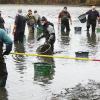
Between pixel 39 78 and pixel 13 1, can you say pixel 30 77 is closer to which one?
pixel 39 78

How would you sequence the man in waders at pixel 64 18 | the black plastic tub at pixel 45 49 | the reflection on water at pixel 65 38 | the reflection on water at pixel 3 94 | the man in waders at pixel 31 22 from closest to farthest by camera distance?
the reflection on water at pixel 3 94 → the black plastic tub at pixel 45 49 → the reflection on water at pixel 65 38 → the man in waders at pixel 31 22 → the man in waders at pixel 64 18

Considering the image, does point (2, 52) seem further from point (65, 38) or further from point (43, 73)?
point (65, 38)

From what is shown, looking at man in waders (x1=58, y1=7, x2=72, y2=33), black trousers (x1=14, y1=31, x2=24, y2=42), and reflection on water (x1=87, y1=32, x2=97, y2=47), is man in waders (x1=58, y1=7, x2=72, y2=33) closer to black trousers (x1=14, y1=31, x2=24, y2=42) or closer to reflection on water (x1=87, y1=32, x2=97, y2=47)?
reflection on water (x1=87, y1=32, x2=97, y2=47)

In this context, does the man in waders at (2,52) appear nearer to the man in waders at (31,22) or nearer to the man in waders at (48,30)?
the man in waders at (48,30)

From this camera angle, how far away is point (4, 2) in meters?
85.8

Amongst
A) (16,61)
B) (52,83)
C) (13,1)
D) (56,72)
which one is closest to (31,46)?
(16,61)

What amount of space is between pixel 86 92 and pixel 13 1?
7396cm

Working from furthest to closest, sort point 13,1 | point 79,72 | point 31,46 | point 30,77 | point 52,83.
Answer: point 13,1
point 31,46
point 79,72
point 30,77
point 52,83

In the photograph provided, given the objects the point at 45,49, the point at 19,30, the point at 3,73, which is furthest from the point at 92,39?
the point at 3,73

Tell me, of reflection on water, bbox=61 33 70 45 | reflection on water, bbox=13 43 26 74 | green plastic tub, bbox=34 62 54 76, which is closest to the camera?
green plastic tub, bbox=34 62 54 76

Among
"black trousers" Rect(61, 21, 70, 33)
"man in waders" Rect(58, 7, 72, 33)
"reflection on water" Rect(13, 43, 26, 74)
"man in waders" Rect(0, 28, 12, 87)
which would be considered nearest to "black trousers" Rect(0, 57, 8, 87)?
"man in waders" Rect(0, 28, 12, 87)

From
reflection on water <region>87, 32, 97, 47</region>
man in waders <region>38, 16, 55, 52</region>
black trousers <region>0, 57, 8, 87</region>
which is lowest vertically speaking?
reflection on water <region>87, 32, 97, 47</region>

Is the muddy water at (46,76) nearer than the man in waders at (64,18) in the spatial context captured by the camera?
Yes

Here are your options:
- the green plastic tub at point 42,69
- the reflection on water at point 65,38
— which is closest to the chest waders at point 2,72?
the green plastic tub at point 42,69
